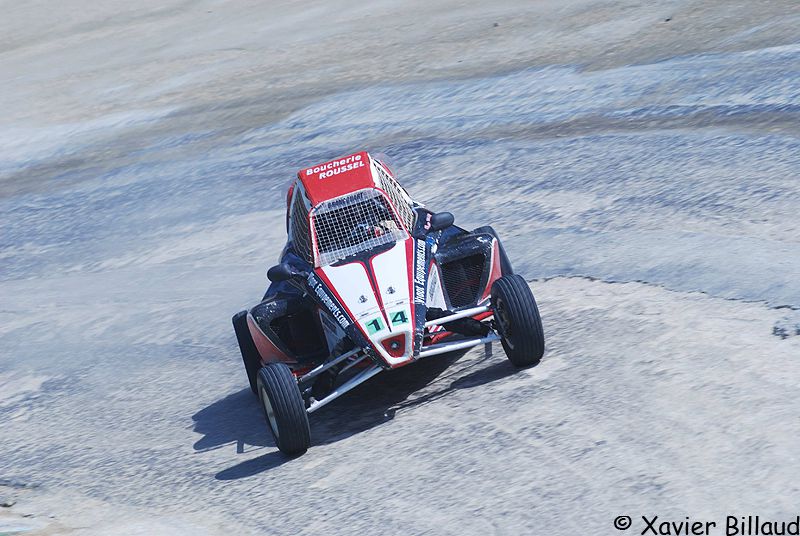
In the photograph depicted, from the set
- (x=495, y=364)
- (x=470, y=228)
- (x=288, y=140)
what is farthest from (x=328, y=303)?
(x=288, y=140)

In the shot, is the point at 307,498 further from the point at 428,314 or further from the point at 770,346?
the point at 770,346

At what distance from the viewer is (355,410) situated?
28.0 feet

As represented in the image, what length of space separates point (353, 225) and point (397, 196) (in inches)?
27.7

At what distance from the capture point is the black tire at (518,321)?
8008mm

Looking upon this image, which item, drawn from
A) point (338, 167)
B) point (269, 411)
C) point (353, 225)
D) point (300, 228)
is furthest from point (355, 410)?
point (338, 167)

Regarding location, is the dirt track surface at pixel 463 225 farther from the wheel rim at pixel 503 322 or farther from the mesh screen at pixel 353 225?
the mesh screen at pixel 353 225

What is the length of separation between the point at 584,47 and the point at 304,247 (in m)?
11.7

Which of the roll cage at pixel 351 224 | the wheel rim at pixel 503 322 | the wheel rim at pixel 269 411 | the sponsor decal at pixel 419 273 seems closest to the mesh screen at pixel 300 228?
the roll cage at pixel 351 224

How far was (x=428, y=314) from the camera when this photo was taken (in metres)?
8.56

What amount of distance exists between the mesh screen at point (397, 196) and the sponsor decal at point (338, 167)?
0.18 m

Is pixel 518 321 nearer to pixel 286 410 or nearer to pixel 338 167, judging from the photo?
pixel 286 410

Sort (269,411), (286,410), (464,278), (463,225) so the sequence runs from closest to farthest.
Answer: (286,410) → (269,411) → (464,278) → (463,225)

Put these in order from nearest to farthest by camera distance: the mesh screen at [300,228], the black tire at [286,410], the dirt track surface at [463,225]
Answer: the dirt track surface at [463,225], the black tire at [286,410], the mesh screen at [300,228]

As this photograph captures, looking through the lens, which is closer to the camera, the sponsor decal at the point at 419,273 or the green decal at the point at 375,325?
the green decal at the point at 375,325
